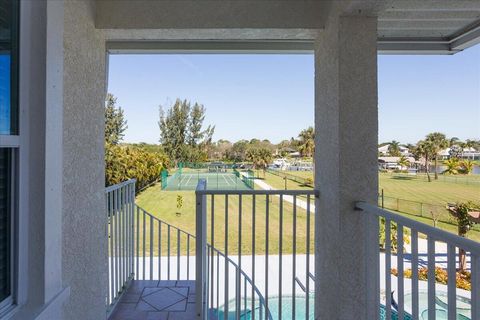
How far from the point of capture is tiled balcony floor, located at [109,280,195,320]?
2.64 m

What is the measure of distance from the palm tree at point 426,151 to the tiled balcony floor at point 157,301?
2604 millimetres

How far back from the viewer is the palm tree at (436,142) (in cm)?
283

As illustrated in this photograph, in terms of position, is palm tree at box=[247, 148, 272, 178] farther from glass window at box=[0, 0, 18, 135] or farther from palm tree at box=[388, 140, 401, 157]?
glass window at box=[0, 0, 18, 135]

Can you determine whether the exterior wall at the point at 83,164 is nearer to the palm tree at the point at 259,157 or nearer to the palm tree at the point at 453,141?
the palm tree at the point at 259,157

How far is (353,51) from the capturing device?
1.90m

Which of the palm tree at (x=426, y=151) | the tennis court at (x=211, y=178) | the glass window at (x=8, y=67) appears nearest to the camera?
the glass window at (x=8, y=67)

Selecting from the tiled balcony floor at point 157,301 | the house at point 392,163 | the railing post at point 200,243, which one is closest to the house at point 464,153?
the house at point 392,163

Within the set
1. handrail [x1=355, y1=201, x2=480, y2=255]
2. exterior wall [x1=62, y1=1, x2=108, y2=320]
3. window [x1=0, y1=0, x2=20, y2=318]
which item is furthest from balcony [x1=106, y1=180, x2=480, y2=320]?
window [x1=0, y1=0, x2=20, y2=318]

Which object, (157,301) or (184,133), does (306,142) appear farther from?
(157,301)

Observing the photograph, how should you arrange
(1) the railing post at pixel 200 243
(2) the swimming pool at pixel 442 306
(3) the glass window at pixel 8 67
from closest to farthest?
(3) the glass window at pixel 8 67 → (1) the railing post at pixel 200 243 → (2) the swimming pool at pixel 442 306

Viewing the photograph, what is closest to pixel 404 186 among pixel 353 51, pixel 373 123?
pixel 373 123

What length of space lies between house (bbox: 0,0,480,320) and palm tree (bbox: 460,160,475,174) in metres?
1.06

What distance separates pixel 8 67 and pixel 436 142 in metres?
3.46

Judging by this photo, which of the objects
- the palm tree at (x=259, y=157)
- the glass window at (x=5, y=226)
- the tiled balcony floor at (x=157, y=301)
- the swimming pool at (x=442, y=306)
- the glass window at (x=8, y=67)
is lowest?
the swimming pool at (x=442, y=306)
